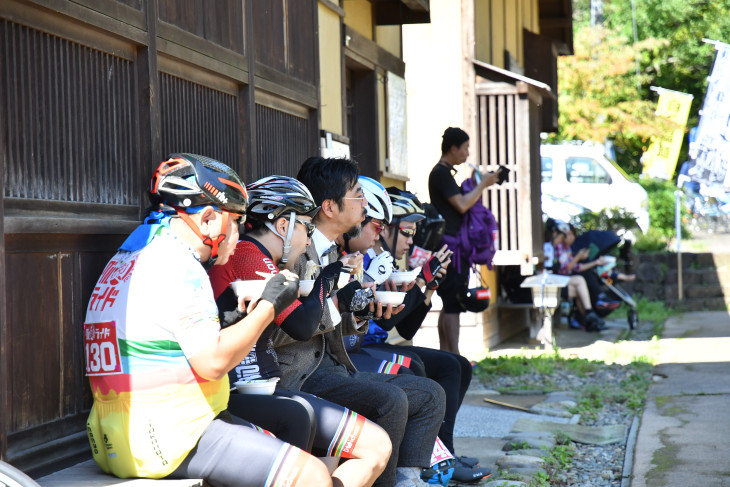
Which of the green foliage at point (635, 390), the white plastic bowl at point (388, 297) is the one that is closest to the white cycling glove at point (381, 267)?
the white plastic bowl at point (388, 297)

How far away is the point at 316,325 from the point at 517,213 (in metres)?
7.32

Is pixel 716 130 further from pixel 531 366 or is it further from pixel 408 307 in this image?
pixel 408 307

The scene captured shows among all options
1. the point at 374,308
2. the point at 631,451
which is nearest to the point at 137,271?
the point at 374,308

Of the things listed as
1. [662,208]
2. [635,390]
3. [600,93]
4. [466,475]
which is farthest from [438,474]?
[600,93]

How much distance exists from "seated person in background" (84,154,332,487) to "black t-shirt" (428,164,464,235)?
4722 mm

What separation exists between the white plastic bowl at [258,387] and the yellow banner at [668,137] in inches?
723

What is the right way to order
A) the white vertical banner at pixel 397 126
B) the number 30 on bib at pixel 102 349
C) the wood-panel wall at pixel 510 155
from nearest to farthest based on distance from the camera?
1. the number 30 on bib at pixel 102 349
2. the white vertical banner at pixel 397 126
3. the wood-panel wall at pixel 510 155

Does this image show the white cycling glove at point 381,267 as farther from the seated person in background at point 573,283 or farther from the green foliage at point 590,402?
the seated person in background at point 573,283

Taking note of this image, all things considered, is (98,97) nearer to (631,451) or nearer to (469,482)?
(469,482)

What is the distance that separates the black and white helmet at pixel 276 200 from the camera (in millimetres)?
3736

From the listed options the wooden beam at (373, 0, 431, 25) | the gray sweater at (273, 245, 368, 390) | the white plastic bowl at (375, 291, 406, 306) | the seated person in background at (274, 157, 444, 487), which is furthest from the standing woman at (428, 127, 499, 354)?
the gray sweater at (273, 245, 368, 390)

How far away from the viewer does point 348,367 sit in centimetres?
427

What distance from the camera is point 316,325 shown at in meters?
3.48

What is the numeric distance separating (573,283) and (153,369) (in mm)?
10404
